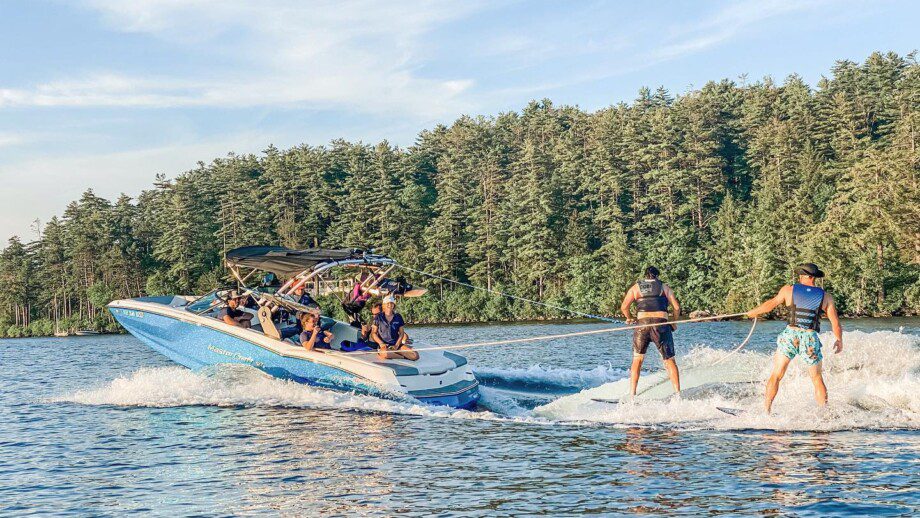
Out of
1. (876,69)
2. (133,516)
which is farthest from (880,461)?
(876,69)

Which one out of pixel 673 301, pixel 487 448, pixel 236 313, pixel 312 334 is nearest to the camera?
pixel 487 448

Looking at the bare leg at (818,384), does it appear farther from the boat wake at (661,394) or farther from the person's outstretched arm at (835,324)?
the person's outstretched arm at (835,324)

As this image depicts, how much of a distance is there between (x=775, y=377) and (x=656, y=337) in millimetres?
2568

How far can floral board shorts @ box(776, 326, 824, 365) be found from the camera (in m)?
13.1

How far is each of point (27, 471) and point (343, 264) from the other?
7.86 meters

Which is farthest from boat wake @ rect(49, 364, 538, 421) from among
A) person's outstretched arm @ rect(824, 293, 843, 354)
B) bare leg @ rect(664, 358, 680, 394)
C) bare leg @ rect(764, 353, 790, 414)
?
person's outstretched arm @ rect(824, 293, 843, 354)

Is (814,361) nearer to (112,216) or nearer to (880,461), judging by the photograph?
(880,461)

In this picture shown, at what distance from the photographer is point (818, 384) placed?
13.3 metres

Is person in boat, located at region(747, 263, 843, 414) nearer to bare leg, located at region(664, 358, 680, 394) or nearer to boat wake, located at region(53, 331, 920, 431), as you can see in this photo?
boat wake, located at region(53, 331, 920, 431)

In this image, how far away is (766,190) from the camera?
239 ft

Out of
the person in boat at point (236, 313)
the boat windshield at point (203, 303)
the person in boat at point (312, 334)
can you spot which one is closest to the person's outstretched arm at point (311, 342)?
the person in boat at point (312, 334)

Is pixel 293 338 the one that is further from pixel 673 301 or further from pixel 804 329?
pixel 804 329

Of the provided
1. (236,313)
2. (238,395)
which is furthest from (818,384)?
(236,313)

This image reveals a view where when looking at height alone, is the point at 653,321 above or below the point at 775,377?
above
